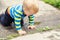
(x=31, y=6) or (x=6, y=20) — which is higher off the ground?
(x=31, y=6)

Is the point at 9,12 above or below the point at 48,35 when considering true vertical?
above

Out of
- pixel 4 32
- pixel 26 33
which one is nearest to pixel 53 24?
pixel 26 33

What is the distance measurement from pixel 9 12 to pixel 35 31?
1.73 feet

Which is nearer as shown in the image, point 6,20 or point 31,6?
point 31,6

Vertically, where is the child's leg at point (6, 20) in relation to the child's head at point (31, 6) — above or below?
below

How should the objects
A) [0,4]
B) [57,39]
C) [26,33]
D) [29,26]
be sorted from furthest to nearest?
[0,4]
[29,26]
[26,33]
[57,39]

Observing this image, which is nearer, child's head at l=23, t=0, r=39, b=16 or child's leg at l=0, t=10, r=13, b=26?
child's head at l=23, t=0, r=39, b=16

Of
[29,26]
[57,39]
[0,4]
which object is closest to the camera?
[57,39]

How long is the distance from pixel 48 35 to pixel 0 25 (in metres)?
0.85

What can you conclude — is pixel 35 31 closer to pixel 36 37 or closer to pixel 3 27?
pixel 36 37

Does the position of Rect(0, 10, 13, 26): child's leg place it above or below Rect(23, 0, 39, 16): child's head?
below

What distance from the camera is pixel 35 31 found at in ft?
11.3

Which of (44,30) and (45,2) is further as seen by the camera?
(45,2)

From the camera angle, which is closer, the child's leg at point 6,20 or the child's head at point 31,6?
the child's head at point 31,6
